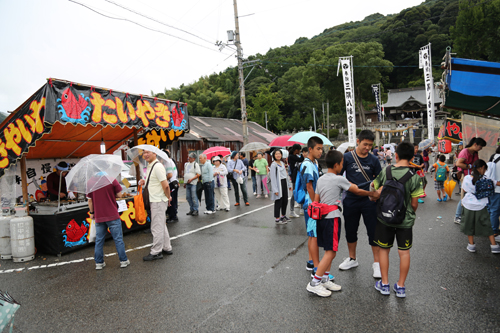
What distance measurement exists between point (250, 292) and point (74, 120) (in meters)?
4.53

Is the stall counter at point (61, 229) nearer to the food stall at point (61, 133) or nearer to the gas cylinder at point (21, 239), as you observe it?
the food stall at point (61, 133)

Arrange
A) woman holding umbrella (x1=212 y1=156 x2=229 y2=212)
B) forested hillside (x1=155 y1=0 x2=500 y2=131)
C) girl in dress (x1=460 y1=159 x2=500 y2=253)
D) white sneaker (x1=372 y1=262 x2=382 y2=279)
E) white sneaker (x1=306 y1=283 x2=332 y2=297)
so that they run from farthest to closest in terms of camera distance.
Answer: forested hillside (x1=155 y1=0 x2=500 y2=131) → woman holding umbrella (x1=212 y1=156 x2=229 y2=212) → girl in dress (x1=460 y1=159 x2=500 y2=253) → white sneaker (x1=372 y1=262 x2=382 y2=279) → white sneaker (x1=306 y1=283 x2=332 y2=297)

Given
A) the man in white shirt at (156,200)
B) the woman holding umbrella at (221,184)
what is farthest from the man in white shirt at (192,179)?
the man in white shirt at (156,200)

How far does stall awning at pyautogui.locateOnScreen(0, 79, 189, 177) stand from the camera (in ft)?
17.3

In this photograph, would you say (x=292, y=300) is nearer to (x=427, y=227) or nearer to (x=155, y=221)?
(x=155, y=221)

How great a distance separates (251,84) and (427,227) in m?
44.8

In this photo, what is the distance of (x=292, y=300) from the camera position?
11.5 ft

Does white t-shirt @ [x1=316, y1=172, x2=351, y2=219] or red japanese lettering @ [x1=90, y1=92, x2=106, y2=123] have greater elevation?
red japanese lettering @ [x1=90, y1=92, x2=106, y2=123]

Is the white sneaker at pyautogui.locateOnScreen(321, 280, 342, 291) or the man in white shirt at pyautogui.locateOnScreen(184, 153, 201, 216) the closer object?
the white sneaker at pyautogui.locateOnScreen(321, 280, 342, 291)

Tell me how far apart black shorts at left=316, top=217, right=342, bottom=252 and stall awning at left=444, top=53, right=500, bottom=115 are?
3189 millimetres

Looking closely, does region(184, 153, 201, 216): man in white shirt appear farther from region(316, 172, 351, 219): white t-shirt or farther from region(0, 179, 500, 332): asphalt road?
region(316, 172, 351, 219): white t-shirt

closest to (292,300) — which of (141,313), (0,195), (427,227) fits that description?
(141,313)

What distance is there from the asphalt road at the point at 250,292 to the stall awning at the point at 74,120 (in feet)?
7.75

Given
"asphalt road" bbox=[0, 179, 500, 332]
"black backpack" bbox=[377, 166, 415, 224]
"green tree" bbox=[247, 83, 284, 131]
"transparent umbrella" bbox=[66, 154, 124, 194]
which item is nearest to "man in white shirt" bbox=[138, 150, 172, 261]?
"asphalt road" bbox=[0, 179, 500, 332]
